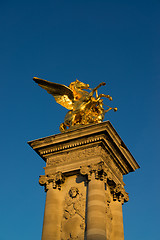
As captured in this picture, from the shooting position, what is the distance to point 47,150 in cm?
1828

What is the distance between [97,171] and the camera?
53.4 ft

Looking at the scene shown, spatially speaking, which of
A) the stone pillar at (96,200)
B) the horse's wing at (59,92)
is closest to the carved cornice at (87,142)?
the stone pillar at (96,200)

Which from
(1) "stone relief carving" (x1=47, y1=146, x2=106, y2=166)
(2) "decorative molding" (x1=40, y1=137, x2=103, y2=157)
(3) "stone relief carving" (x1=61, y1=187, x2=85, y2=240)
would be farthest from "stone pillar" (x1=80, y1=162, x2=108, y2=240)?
(2) "decorative molding" (x1=40, y1=137, x2=103, y2=157)

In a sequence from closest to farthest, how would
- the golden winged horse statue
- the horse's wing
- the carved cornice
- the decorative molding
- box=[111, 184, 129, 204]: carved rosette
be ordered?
the carved cornice
the decorative molding
box=[111, 184, 129, 204]: carved rosette
the golden winged horse statue
the horse's wing

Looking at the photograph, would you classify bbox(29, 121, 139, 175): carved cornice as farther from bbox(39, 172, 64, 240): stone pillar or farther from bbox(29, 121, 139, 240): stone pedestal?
bbox(39, 172, 64, 240): stone pillar

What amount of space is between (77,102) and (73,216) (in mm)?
6254

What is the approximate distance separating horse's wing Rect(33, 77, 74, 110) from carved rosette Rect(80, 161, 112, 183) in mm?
4425

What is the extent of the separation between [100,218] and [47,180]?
339 centimetres

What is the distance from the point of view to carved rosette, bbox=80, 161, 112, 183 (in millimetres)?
16234

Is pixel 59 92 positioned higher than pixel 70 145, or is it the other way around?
pixel 59 92

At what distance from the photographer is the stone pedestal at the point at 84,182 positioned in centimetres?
1563

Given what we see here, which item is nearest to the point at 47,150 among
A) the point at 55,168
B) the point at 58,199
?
the point at 55,168

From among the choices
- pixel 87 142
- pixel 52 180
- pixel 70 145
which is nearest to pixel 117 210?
pixel 52 180

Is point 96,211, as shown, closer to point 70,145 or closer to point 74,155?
point 74,155
